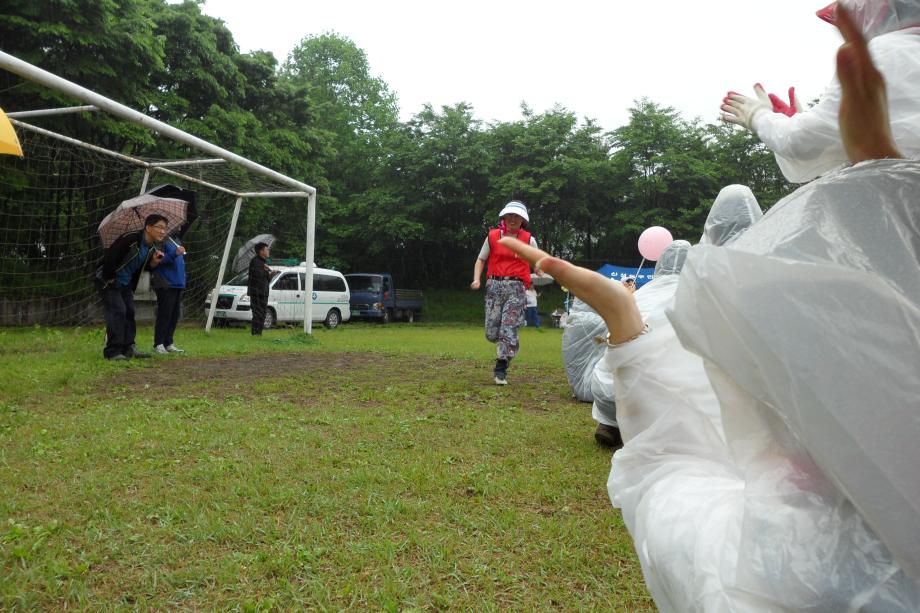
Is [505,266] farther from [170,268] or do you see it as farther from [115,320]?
[170,268]

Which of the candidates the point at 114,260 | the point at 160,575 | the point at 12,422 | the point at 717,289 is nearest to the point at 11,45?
the point at 114,260

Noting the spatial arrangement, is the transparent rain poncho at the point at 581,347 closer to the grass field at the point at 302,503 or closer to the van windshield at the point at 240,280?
the grass field at the point at 302,503

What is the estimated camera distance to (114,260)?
8430mm

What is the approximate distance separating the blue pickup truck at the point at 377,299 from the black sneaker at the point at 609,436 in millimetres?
19879

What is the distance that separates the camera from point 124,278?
28.2 feet

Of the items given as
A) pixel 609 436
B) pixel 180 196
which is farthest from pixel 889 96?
pixel 180 196

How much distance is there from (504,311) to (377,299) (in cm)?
1745

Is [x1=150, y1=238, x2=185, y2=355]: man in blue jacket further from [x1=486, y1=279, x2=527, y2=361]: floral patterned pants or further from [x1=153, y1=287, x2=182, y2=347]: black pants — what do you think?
[x1=486, y1=279, x2=527, y2=361]: floral patterned pants

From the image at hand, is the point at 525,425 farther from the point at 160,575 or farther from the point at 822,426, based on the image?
the point at 822,426

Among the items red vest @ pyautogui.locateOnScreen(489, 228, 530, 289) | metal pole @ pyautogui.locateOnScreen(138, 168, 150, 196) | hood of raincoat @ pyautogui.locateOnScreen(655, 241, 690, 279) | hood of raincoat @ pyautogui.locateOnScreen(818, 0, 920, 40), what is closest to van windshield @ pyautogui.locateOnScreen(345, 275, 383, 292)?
metal pole @ pyautogui.locateOnScreen(138, 168, 150, 196)

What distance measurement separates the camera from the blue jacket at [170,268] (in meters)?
9.47

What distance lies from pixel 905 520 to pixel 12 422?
5199 millimetres

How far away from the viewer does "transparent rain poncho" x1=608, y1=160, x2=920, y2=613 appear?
0.91m

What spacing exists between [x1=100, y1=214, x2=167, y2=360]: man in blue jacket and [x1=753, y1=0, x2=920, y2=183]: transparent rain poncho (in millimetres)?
8425
